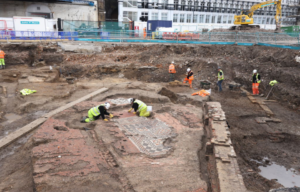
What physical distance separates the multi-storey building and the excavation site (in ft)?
71.6

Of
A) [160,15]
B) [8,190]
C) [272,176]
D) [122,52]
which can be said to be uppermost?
[160,15]

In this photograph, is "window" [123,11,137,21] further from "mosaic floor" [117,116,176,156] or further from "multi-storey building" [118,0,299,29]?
"mosaic floor" [117,116,176,156]

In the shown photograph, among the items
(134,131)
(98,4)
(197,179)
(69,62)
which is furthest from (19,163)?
(98,4)

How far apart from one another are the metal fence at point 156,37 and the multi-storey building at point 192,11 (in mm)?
13952

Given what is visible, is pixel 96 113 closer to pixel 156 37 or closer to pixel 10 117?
pixel 10 117

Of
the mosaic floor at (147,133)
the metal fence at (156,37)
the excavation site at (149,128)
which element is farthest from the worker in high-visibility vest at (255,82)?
the mosaic floor at (147,133)

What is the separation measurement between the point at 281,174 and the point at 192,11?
3839 cm

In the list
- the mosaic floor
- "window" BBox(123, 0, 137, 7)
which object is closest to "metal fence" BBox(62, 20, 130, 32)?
"window" BBox(123, 0, 137, 7)

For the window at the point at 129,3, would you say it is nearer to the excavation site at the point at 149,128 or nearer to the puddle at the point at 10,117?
the excavation site at the point at 149,128

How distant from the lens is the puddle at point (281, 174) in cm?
617

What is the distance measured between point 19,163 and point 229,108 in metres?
9.23

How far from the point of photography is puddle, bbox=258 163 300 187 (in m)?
6.17

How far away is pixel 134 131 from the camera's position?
7.38 m

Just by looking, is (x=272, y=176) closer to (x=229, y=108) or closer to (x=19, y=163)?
(x=229, y=108)
